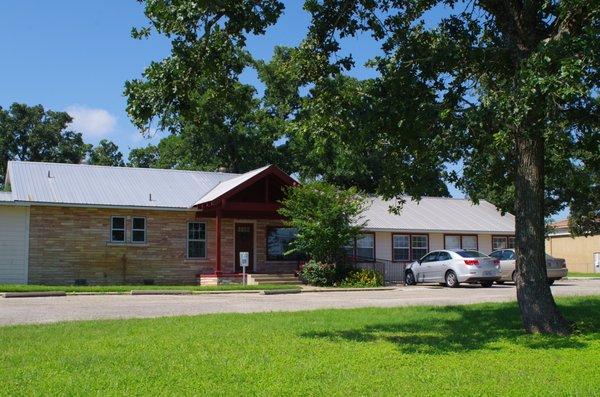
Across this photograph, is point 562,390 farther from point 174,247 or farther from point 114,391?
point 174,247

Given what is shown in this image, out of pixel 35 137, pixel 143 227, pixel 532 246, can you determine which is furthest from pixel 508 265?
pixel 35 137

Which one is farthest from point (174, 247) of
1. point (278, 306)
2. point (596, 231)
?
point (596, 231)

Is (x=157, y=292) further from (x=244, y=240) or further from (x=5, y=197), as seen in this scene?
(x=244, y=240)

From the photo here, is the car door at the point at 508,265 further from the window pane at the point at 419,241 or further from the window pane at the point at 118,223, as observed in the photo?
the window pane at the point at 118,223

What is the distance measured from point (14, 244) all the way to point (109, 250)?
351cm

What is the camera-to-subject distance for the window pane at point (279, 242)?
97.9 feet

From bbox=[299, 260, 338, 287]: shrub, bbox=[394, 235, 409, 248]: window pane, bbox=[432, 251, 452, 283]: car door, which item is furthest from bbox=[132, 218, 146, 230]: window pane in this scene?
A: bbox=[394, 235, 409, 248]: window pane

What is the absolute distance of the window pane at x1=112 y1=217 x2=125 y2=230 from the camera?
2702 centimetres

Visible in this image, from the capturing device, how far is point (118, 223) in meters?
27.1

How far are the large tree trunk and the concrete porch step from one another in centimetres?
1634

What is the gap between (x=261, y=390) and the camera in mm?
6766

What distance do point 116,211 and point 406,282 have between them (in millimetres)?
12811

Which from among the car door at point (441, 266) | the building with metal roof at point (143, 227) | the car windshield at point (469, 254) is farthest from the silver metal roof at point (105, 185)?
the car windshield at point (469, 254)

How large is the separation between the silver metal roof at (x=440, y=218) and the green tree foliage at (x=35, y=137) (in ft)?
114
